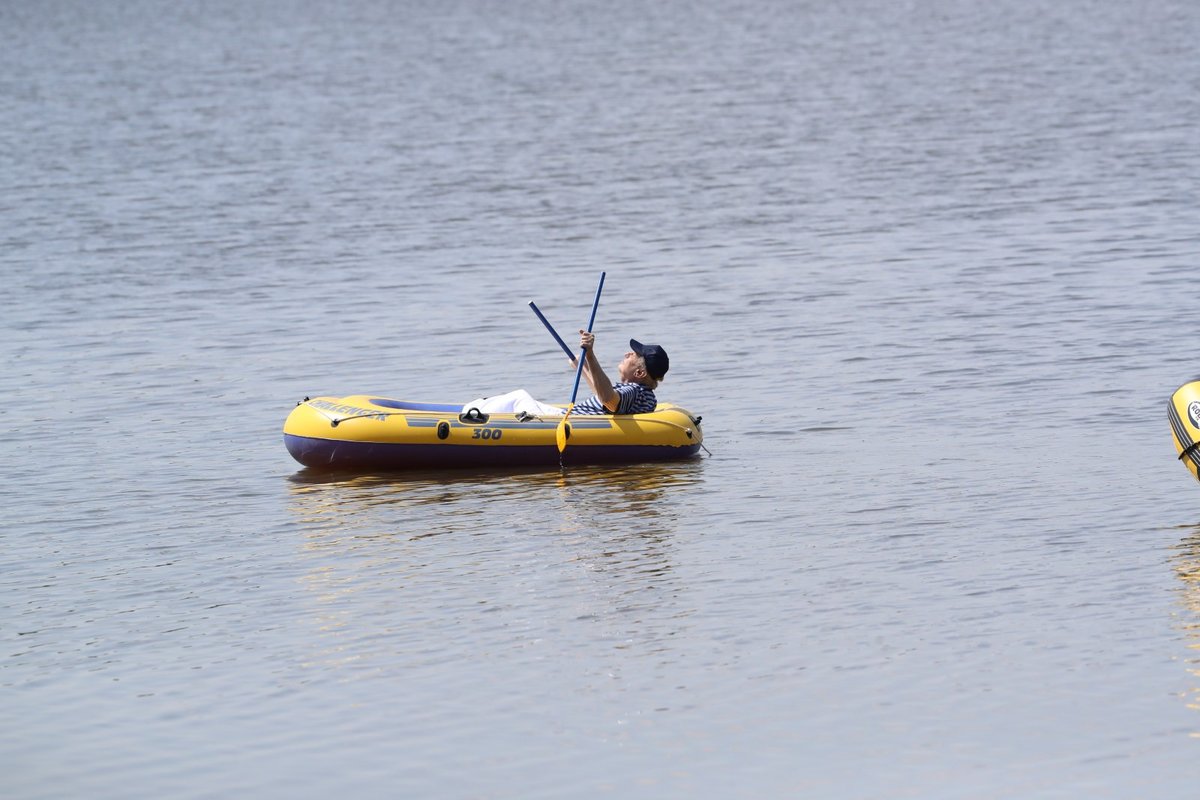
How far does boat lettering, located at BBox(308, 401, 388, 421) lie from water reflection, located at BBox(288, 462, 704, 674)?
41 centimetres

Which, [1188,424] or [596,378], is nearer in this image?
[1188,424]

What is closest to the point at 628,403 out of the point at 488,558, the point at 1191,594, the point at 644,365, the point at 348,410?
the point at 644,365

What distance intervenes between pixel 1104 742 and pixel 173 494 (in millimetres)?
6833

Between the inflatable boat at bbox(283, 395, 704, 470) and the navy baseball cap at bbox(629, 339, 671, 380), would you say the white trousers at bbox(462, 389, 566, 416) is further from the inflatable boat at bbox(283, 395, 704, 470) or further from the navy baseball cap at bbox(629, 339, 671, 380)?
the navy baseball cap at bbox(629, 339, 671, 380)

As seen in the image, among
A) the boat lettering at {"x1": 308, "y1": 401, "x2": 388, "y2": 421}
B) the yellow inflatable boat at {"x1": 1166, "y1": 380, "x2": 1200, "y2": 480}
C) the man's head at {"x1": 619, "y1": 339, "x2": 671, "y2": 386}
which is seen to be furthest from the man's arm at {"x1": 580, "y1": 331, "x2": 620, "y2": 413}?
the yellow inflatable boat at {"x1": 1166, "y1": 380, "x2": 1200, "y2": 480}

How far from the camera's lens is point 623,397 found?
12.4 meters

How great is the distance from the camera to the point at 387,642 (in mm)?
8758

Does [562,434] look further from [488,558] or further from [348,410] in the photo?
[488,558]

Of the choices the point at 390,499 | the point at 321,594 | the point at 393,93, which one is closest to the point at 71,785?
the point at 321,594

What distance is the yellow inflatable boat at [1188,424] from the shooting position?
10258 mm

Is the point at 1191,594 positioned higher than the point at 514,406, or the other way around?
the point at 514,406

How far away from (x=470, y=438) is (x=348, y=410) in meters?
0.83

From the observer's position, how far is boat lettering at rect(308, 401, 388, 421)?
40.2ft

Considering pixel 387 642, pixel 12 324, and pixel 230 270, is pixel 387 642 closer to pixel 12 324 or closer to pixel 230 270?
pixel 12 324
